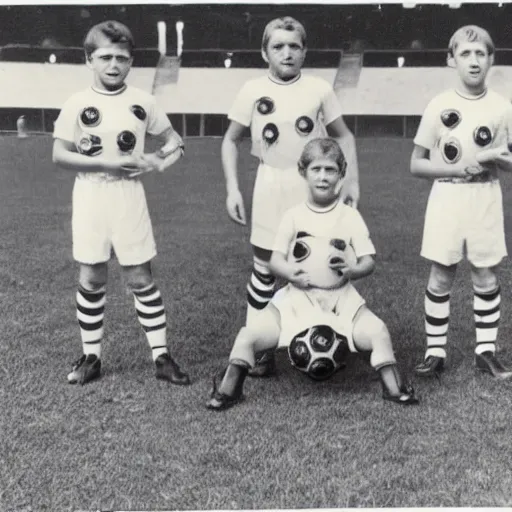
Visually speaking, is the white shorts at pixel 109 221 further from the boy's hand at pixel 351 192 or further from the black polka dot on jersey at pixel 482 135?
the black polka dot on jersey at pixel 482 135

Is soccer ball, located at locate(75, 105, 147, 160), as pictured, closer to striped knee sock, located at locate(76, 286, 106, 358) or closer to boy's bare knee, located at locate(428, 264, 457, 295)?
striped knee sock, located at locate(76, 286, 106, 358)

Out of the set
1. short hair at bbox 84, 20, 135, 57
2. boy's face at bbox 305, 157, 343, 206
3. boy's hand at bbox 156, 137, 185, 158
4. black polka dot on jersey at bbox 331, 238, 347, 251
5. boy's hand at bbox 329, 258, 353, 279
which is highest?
short hair at bbox 84, 20, 135, 57

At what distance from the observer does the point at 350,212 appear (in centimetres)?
277

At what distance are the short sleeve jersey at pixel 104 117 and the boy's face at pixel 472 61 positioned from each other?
1133 mm

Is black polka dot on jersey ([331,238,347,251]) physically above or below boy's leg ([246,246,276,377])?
above

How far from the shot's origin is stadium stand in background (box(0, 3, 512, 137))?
2936mm

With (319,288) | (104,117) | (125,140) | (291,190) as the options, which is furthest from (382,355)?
(104,117)

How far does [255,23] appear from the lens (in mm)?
3045

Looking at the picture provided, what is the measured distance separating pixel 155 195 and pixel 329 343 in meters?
3.41

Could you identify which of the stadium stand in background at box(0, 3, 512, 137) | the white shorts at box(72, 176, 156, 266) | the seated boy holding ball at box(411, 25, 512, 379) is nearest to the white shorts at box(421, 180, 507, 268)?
the seated boy holding ball at box(411, 25, 512, 379)

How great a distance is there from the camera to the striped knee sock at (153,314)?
9.49ft

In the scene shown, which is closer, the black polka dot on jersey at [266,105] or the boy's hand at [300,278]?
the boy's hand at [300,278]

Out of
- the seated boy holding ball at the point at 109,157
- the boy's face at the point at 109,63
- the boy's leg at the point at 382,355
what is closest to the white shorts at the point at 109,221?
the seated boy holding ball at the point at 109,157

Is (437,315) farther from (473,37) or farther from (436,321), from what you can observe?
(473,37)
